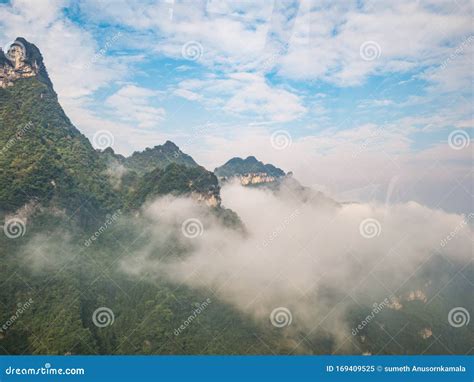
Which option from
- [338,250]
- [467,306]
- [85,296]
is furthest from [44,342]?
[467,306]

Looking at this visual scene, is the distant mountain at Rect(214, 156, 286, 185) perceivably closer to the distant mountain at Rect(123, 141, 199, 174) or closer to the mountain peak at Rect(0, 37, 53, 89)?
the distant mountain at Rect(123, 141, 199, 174)

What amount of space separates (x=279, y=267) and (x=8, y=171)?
930 inches

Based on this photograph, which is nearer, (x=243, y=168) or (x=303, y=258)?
(x=303, y=258)

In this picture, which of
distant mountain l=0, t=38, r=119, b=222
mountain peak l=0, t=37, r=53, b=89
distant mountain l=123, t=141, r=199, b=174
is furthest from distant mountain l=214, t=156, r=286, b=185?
mountain peak l=0, t=37, r=53, b=89

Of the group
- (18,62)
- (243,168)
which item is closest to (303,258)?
(18,62)

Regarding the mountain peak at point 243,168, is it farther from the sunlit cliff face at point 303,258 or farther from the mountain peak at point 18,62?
the mountain peak at point 18,62

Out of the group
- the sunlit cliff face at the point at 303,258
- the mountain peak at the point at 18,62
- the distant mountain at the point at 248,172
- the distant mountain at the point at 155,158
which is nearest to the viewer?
the sunlit cliff face at the point at 303,258

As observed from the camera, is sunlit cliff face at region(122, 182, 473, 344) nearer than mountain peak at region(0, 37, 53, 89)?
Yes

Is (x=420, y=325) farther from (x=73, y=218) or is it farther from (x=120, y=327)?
(x=73, y=218)

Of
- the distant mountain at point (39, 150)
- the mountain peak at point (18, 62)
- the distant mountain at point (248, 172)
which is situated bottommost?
the distant mountain at point (39, 150)

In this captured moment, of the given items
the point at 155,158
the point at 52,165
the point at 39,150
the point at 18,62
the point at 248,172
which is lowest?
the point at 52,165

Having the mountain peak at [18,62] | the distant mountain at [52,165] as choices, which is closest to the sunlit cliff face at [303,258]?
the distant mountain at [52,165]

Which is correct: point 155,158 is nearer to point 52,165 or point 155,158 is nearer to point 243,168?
point 243,168

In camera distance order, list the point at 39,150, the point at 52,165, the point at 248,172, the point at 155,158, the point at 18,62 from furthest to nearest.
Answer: the point at 248,172, the point at 155,158, the point at 18,62, the point at 39,150, the point at 52,165
